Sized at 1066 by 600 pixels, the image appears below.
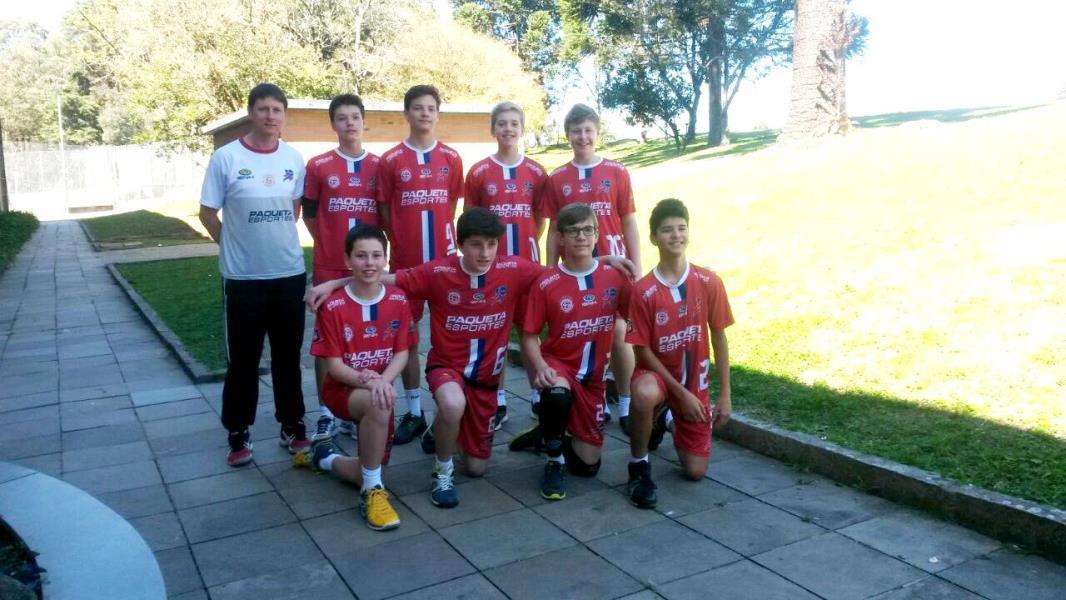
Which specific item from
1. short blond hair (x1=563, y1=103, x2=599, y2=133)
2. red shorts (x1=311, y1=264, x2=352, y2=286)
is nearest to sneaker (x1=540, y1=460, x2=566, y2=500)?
red shorts (x1=311, y1=264, x2=352, y2=286)

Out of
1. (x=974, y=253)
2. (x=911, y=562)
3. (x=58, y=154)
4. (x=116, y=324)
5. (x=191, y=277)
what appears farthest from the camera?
(x=58, y=154)

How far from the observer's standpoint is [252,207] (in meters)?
4.63

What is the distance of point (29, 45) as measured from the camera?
2630 inches

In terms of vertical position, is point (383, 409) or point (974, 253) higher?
point (974, 253)

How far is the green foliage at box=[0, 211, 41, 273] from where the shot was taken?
52.5ft

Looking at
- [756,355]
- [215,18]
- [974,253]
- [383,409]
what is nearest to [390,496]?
[383,409]

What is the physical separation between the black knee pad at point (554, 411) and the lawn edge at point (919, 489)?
1.21 metres

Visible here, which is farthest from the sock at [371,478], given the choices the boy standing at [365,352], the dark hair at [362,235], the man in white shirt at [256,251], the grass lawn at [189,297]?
the grass lawn at [189,297]

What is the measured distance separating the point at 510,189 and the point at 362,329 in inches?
53.4

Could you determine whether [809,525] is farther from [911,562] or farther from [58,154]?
[58,154]

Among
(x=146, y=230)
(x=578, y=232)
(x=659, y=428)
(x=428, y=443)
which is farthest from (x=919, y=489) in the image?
(x=146, y=230)

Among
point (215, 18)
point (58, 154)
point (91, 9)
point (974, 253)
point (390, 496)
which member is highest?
point (91, 9)

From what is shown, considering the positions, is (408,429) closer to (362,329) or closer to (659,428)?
(362,329)

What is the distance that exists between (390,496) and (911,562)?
7.88 ft
